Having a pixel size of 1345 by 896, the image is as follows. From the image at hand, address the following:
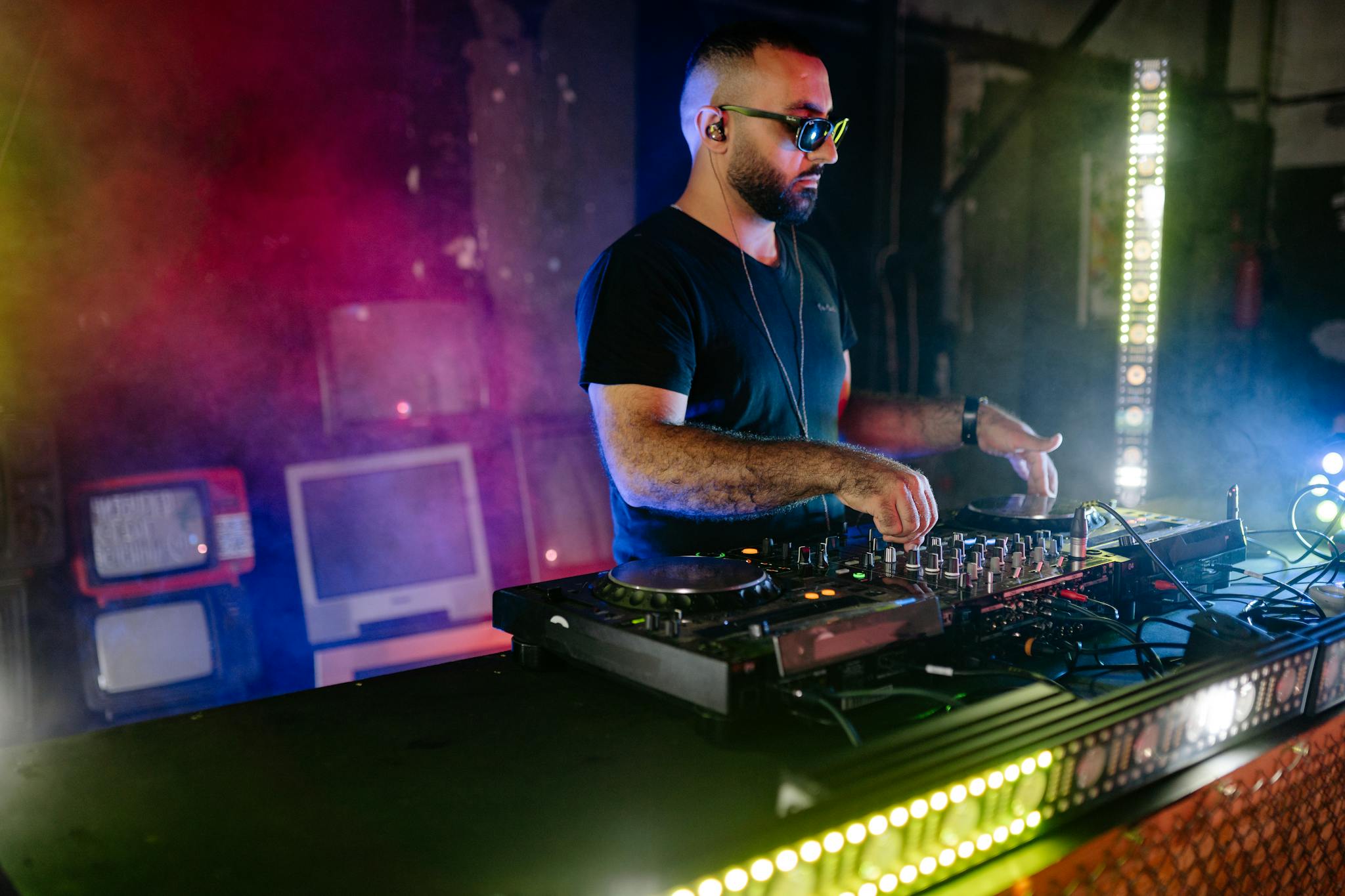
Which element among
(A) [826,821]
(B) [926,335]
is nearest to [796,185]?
(A) [826,821]

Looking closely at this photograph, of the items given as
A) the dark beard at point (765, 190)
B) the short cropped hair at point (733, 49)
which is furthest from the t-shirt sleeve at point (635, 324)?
the short cropped hair at point (733, 49)

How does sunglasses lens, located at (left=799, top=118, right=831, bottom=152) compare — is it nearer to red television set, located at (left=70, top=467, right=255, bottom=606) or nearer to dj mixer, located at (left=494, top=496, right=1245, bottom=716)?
dj mixer, located at (left=494, top=496, right=1245, bottom=716)

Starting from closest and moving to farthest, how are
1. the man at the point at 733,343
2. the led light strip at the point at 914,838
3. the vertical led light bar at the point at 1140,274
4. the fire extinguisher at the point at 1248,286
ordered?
the led light strip at the point at 914,838 < the man at the point at 733,343 < the vertical led light bar at the point at 1140,274 < the fire extinguisher at the point at 1248,286

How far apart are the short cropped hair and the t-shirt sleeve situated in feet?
1.41

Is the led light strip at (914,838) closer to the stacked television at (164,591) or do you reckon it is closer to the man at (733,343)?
the man at (733,343)

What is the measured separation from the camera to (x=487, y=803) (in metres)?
0.89

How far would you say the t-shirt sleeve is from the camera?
1703mm

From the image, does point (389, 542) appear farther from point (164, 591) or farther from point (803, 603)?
point (803, 603)

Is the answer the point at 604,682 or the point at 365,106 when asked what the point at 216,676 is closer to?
the point at 365,106

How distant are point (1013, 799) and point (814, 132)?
1.32m

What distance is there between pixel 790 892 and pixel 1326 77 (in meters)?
4.70

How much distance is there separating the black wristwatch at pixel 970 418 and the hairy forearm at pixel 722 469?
739 millimetres

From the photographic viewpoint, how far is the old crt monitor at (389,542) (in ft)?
11.8

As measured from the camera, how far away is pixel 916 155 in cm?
474
